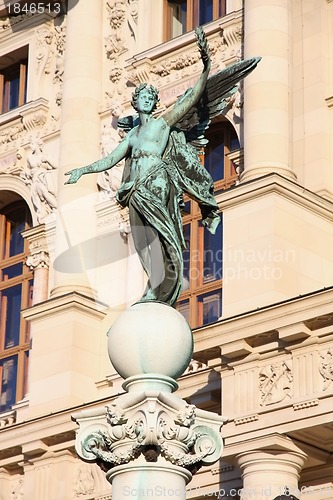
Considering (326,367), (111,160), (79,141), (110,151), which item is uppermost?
(79,141)

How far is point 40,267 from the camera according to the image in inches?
964

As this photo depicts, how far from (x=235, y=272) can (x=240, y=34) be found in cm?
487

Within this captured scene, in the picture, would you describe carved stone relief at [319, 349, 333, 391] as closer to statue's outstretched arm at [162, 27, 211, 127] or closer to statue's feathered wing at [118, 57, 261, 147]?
statue's feathered wing at [118, 57, 261, 147]

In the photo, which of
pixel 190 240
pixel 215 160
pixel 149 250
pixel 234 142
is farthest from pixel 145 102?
pixel 215 160

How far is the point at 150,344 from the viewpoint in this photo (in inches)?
335

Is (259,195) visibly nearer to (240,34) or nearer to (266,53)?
(266,53)

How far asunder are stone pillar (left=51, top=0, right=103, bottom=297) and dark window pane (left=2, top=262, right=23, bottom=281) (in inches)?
95.4

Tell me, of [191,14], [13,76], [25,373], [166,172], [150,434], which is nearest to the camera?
[150,434]

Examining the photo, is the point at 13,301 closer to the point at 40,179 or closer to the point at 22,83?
the point at 40,179

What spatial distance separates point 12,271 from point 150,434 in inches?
697

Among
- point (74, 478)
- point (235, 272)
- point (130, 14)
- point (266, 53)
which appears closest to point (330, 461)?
point (235, 272)

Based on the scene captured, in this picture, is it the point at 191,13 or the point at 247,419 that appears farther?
the point at 191,13

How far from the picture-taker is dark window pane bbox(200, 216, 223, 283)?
21.8m

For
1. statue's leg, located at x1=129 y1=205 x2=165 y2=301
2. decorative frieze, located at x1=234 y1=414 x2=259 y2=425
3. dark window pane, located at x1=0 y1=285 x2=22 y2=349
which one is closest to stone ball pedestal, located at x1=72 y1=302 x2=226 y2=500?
statue's leg, located at x1=129 y1=205 x2=165 y2=301
